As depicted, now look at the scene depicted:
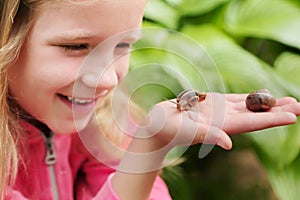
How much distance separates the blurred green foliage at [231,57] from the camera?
1.58 meters

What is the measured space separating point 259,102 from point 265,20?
0.73 meters

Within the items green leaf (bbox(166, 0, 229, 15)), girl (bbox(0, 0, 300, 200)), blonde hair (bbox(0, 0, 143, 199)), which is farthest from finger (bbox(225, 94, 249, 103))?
green leaf (bbox(166, 0, 229, 15))

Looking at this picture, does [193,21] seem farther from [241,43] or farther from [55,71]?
[55,71]

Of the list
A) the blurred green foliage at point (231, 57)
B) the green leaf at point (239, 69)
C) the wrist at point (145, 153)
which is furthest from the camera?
the green leaf at point (239, 69)

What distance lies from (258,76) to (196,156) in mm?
359

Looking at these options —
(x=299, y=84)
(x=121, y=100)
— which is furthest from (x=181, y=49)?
(x=299, y=84)

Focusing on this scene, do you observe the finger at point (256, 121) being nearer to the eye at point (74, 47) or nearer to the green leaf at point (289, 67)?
the eye at point (74, 47)

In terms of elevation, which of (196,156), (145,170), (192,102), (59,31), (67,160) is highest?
(59,31)

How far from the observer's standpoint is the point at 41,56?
1208mm

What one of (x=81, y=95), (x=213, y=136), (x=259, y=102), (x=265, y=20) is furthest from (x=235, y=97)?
(x=265, y=20)

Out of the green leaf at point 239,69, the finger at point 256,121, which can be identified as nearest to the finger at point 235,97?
the finger at point 256,121

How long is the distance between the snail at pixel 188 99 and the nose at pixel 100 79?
0.14 m

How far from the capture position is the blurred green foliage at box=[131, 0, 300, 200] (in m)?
1.58

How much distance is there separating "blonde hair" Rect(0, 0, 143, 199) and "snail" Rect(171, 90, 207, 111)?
26cm
